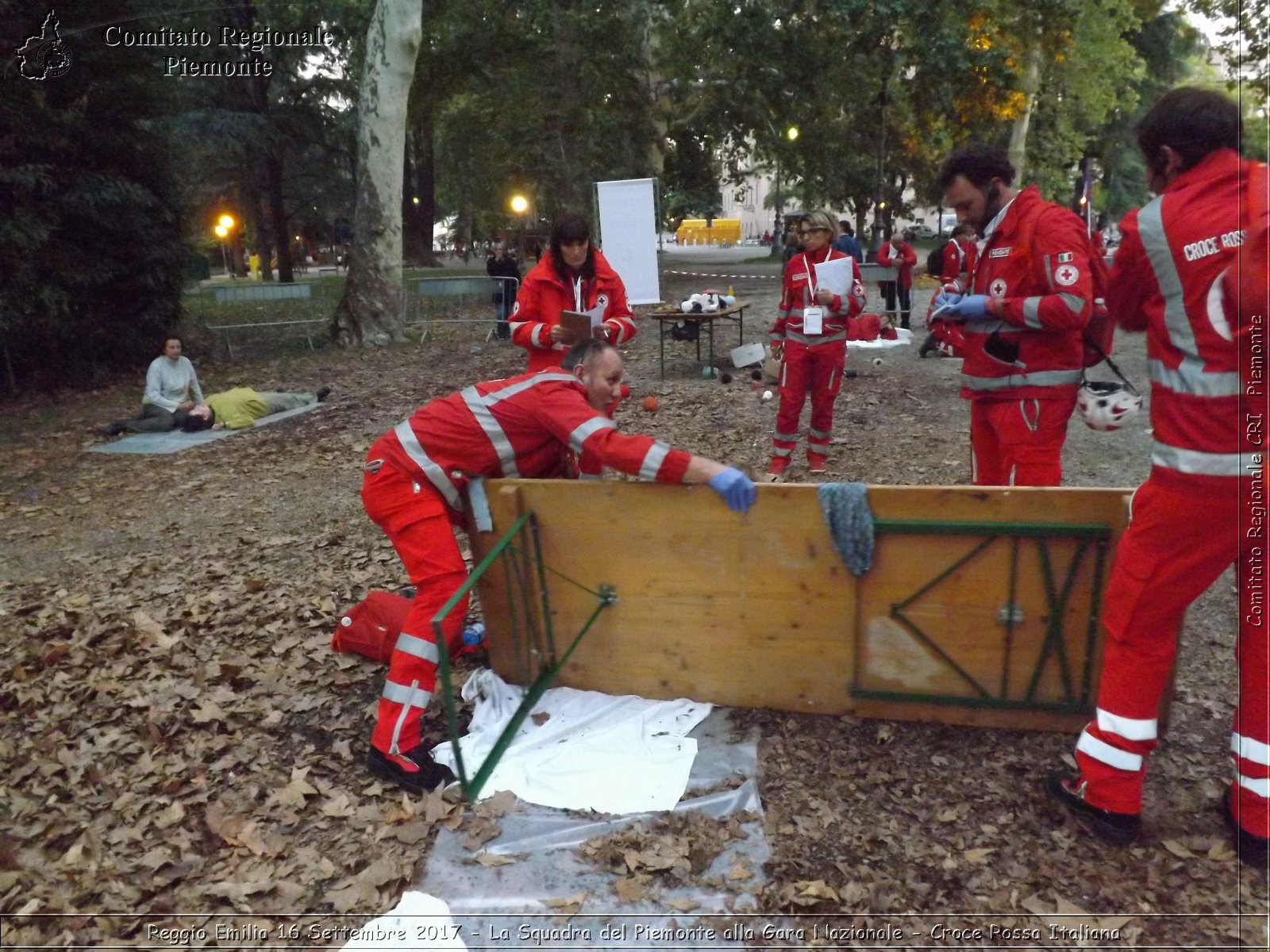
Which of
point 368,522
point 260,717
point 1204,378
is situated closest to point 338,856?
point 260,717

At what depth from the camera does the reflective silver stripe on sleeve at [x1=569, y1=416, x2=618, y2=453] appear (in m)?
3.35

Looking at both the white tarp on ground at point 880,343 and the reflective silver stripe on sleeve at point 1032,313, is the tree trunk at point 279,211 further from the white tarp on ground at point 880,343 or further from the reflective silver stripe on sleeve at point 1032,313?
the reflective silver stripe on sleeve at point 1032,313

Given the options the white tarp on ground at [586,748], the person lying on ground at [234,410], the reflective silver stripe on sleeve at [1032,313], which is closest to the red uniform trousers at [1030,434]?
the reflective silver stripe on sleeve at [1032,313]

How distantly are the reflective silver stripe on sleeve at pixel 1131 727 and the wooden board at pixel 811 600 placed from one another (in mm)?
538

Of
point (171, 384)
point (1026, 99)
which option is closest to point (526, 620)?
point (171, 384)

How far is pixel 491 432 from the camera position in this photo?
11.9ft

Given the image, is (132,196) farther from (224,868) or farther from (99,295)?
(224,868)

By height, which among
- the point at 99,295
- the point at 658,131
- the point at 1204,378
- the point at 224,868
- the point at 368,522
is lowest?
the point at 224,868

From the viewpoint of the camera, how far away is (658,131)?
75.6ft

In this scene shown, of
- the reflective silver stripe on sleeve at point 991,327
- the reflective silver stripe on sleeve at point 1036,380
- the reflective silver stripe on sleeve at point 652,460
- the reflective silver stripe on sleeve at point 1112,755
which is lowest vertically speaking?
the reflective silver stripe on sleeve at point 1112,755

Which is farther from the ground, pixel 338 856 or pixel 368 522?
pixel 368 522

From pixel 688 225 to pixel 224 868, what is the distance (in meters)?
80.5

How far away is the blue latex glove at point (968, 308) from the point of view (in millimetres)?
3953

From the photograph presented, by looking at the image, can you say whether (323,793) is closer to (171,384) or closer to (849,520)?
(849,520)
